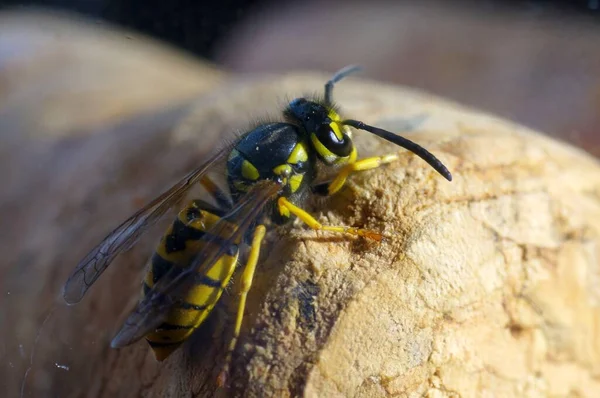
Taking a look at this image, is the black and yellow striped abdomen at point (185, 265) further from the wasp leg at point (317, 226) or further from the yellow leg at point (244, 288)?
the wasp leg at point (317, 226)

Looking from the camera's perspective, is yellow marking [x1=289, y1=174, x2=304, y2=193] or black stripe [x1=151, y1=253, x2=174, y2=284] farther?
yellow marking [x1=289, y1=174, x2=304, y2=193]

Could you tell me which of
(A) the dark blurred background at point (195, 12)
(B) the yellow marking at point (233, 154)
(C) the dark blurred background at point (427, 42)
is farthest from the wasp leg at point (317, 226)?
(A) the dark blurred background at point (195, 12)

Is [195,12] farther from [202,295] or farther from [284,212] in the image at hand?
[202,295]

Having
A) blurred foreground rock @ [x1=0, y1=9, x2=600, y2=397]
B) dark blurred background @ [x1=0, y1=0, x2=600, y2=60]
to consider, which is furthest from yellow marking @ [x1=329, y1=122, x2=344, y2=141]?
dark blurred background @ [x1=0, y1=0, x2=600, y2=60]

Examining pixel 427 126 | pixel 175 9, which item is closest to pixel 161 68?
pixel 175 9

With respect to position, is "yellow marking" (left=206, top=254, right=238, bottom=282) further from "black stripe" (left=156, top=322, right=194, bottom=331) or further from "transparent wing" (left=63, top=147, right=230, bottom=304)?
"transparent wing" (left=63, top=147, right=230, bottom=304)

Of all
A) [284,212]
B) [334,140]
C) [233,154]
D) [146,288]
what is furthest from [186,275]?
[334,140]

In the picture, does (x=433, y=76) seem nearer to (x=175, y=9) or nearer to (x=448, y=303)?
(x=175, y=9)
